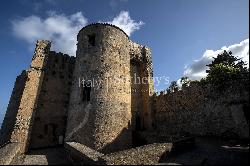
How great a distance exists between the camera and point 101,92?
13281mm

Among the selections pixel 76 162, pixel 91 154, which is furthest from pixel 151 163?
pixel 76 162

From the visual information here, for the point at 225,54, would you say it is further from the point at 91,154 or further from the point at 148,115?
the point at 91,154

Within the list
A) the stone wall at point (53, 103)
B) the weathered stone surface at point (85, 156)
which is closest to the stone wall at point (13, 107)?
the stone wall at point (53, 103)

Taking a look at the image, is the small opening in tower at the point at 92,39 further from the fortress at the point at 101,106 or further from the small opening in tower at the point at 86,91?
the small opening in tower at the point at 86,91

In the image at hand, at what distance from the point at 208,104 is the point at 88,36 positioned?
11083mm

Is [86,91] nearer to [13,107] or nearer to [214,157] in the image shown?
[13,107]

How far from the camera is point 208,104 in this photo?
13.8 meters

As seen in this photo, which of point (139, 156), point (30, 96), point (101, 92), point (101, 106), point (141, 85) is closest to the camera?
point (139, 156)

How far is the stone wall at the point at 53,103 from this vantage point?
47.7 feet

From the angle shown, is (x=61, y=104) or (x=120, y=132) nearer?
(x=120, y=132)

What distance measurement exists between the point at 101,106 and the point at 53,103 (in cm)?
523

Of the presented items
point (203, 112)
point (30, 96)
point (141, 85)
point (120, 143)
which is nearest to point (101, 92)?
point (120, 143)

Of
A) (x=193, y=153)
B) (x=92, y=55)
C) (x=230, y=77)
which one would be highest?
(x=92, y=55)

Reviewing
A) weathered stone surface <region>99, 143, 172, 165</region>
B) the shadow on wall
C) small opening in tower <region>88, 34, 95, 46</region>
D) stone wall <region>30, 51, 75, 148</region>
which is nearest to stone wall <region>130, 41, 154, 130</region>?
the shadow on wall
